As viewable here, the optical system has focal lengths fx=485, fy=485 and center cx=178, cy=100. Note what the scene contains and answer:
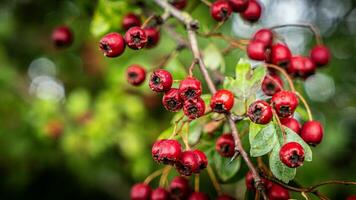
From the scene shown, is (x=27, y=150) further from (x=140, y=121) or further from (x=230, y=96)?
(x=230, y=96)

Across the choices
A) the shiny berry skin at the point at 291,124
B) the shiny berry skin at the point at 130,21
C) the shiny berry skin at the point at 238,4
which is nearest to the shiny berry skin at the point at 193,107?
the shiny berry skin at the point at 291,124

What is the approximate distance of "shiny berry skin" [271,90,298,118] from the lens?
173 cm

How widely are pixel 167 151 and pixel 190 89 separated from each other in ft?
0.76

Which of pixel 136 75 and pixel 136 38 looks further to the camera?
pixel 136 75

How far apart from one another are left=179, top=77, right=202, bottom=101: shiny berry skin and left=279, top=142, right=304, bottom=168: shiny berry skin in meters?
0.36

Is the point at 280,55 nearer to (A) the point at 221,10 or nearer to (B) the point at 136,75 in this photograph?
(A) the point at 221,10

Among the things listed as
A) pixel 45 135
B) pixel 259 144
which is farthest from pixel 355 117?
pixel 259 144

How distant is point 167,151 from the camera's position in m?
1.70

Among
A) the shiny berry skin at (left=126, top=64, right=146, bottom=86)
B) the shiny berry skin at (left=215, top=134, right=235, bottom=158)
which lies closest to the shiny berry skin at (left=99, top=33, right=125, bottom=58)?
the shiny berry skin at (left=126, top=64, right=146, bottom=86)

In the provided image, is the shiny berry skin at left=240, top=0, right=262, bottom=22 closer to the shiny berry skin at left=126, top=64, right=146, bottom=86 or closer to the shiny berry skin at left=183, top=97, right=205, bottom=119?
the shiny berry skin at left=126, top=64, right=146, bottom=86

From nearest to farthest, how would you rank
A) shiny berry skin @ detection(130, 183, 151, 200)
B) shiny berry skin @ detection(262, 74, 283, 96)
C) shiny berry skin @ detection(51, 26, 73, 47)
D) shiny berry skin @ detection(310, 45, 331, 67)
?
shiny berry skin @ detection(262, 74, 283, 96) → shiny berry skin @ detection(130, 183, 151, 200) → shiny berry skin @ detection(310, 45, 331, 67) → shiny berry skin @ detection(51, 26, 73, 47)

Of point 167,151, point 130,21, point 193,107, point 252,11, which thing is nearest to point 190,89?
point 193,107

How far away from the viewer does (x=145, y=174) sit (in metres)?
4.83

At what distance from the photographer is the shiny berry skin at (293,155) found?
1.64 m
